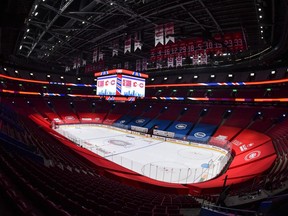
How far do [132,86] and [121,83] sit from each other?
165cm

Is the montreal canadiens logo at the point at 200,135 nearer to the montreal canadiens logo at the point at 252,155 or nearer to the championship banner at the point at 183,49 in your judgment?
the montreal canadiens logo at the point at 252,155

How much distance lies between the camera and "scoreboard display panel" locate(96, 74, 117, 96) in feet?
71.3

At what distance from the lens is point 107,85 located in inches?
891

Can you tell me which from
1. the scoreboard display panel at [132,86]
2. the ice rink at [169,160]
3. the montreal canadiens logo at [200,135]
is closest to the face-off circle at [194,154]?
the ice rink at [169,160]

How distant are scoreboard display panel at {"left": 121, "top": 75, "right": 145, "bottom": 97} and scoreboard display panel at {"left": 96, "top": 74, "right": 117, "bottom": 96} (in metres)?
1.14

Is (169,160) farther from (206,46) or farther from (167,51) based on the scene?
(167,51)

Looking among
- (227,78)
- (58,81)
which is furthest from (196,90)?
(58,81)

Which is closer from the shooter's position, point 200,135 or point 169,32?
point 169,32

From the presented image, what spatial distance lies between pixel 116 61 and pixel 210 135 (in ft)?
77.2

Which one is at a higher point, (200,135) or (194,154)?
(200,135)

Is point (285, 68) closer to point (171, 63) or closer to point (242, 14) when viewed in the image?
point (242, 14)

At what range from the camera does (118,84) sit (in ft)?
69.5

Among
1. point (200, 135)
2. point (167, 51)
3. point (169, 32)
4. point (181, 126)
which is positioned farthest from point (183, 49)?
point (181, 126)

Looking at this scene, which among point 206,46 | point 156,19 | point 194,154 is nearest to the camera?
point 206,46
